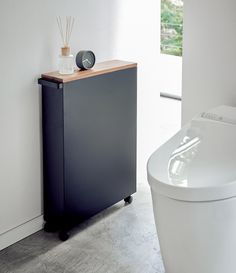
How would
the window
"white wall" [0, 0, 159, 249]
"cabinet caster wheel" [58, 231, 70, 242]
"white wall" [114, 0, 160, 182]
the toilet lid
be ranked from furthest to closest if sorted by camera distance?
1. the window
2. "white wall" [114, 0, 160, 182]
3. "cabinet caster wheel" [58, 231, 70, 242]
4. "white wall" [0, 0, 159, 249]
5. the toilet lid

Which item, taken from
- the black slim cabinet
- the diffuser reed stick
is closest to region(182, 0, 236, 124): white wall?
the black slim cabinet

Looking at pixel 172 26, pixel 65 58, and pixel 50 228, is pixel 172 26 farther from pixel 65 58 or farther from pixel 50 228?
pixel 50 228

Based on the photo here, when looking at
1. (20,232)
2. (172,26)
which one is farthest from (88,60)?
(172,26)

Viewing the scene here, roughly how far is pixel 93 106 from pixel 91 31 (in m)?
0.40

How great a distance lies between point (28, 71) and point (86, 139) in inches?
16.3

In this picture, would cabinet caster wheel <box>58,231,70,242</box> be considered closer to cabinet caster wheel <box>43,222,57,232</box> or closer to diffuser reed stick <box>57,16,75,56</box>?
cabinet caster wheel <box>43,222,57,232</box>

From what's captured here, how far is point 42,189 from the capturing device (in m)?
2.47

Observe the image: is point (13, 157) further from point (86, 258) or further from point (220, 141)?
point (220, 141)

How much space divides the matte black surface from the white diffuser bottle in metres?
0.07

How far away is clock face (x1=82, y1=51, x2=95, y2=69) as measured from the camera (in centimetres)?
235

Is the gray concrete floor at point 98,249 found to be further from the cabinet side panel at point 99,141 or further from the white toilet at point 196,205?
the white toilet at point 196,205

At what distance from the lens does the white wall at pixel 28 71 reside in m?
2.19

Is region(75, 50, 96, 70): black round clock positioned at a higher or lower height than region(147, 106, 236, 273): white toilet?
higher

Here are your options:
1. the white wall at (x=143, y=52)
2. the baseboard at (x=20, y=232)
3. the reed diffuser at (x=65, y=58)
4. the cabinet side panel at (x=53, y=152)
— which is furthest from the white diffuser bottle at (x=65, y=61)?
the baseboard at (x=20, y=232)
